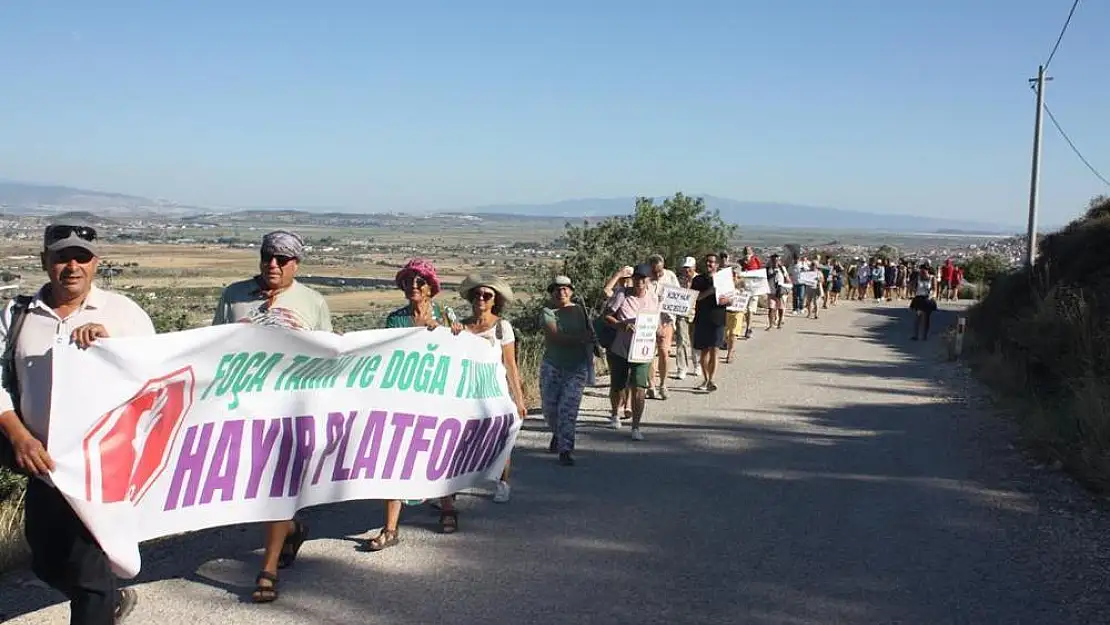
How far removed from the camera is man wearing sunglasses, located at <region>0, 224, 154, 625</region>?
4258mm

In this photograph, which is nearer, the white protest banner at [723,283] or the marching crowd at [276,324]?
the marching crowd at [276,324]

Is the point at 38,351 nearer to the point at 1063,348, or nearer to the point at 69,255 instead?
the point at 69,255

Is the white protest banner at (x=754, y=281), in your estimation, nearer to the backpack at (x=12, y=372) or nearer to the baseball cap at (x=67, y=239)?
the baseball cap at (x=67, y=239)

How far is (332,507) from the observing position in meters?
7.29

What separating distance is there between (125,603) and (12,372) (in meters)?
1.58

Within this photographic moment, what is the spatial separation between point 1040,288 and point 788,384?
6029 millimetres

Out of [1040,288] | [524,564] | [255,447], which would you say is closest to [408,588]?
[524,564]

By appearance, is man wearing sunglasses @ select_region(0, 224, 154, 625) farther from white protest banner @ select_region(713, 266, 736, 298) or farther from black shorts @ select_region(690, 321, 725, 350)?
white protest banner @ select_region(713, 266, 736, 298)

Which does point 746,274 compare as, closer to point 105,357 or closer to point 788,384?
point 788,384

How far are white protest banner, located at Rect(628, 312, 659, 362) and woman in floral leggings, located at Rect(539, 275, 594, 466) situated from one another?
1.22 m

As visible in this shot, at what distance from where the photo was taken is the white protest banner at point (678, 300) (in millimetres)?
13203

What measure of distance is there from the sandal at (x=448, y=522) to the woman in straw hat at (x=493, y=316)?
87 cm

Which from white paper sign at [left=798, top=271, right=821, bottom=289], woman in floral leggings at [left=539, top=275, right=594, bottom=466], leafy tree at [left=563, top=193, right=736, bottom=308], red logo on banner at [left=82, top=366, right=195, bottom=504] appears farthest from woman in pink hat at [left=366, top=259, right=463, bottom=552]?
white paper sign at [left=798, top=271, right=821, bottom=289]

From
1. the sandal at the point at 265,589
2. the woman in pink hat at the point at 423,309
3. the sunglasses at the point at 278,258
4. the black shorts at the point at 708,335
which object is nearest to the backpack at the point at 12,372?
the sunglasses at the point at 278,258
